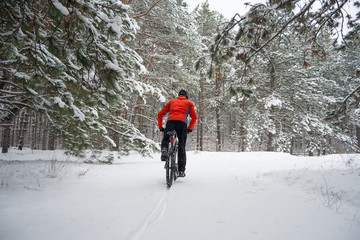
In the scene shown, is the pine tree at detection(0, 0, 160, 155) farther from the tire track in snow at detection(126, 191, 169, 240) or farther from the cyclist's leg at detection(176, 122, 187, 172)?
the tire track in snow at detection(126, 191, 169, 240)

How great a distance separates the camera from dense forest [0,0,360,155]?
2.66m

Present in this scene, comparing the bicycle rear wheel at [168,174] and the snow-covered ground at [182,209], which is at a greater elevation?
the bicycle rear wheel at [168,174]

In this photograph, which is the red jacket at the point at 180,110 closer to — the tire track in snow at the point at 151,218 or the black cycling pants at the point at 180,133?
the black cycling pants at the point at 180,133

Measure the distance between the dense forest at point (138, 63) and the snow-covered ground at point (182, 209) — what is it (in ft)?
5.31

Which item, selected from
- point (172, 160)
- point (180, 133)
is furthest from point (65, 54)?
point (172, 160)

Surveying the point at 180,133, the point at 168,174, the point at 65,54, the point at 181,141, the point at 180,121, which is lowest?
the point at 168,174

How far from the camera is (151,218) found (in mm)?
2111

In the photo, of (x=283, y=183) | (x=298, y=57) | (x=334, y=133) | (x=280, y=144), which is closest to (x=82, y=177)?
(x=283, y=183)

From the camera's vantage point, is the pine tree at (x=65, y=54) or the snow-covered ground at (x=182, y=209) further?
the pine tree at (x=65, y=54)

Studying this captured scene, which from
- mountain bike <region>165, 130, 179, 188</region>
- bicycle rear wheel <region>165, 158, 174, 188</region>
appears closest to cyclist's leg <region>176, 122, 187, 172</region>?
mountain bike <region>165, 130, 179, 188</region>

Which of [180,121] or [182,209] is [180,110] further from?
[182,209]

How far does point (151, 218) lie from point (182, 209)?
0.48 m

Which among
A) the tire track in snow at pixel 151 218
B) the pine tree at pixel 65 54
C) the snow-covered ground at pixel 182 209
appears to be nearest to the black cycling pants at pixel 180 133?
the snow-covered ground at pixel 182 209

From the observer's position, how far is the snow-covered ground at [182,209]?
1759 millimetres
